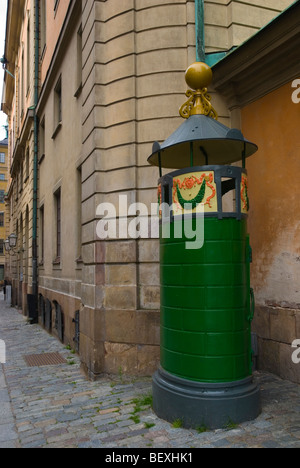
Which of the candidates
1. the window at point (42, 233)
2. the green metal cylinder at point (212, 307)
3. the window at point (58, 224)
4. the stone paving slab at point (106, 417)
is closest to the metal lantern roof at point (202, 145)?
the green metal cylinder at point (212, 307)

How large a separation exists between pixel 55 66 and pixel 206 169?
8.14 metres

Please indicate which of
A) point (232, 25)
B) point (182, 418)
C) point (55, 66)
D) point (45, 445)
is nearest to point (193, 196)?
point (182, 418)

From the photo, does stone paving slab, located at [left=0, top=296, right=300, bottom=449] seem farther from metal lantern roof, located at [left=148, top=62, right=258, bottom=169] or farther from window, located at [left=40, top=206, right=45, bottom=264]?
window, located at [left=40, top=206, right=45, bottom=264]

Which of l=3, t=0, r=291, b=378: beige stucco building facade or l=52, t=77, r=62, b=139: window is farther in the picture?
l=52, t=77, r=62, b=139: window

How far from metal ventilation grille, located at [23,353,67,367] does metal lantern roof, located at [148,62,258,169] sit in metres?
4.13

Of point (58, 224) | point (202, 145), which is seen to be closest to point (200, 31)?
point (202, 145)

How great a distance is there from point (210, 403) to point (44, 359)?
451 cm

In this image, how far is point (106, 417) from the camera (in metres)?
4.47

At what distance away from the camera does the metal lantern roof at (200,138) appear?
168 inches

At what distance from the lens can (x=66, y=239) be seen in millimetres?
9562

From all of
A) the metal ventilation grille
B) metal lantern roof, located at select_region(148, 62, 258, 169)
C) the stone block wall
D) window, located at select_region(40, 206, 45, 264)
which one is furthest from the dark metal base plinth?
window, located at select_region(40, 206, 45, 264)

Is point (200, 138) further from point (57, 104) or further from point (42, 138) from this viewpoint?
point (42, 138)

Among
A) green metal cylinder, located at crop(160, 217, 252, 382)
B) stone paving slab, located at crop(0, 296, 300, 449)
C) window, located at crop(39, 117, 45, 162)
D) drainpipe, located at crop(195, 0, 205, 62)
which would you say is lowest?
stone paving slab, located at crop(0, 296, 300, 449)

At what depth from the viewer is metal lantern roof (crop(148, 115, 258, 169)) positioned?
423 centimetres
